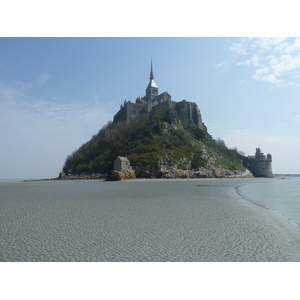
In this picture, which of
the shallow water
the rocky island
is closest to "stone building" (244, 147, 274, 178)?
the rocky island

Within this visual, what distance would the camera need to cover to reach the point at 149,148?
66188 mm

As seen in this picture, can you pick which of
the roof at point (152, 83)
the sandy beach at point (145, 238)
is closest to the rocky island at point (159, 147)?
the roof at point (152, 83)

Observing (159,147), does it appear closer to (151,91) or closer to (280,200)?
(151,91)

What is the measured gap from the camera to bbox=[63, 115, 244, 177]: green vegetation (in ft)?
205

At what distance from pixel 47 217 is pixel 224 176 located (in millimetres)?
64897

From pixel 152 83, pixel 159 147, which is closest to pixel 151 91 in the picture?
pixel 152 83

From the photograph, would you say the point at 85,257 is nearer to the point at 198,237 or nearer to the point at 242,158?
the point at 198,237

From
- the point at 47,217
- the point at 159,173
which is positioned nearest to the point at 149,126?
the point at 159,173

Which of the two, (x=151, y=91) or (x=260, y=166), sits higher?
(x=151, y=91)

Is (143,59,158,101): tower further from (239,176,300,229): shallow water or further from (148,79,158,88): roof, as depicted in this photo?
(239,176,300,229): shallow water

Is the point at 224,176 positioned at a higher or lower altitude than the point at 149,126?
lower

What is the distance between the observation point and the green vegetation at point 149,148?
6256 cm

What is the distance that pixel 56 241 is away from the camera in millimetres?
5191

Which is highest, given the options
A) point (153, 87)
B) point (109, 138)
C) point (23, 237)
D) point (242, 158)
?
point (153, 87)
